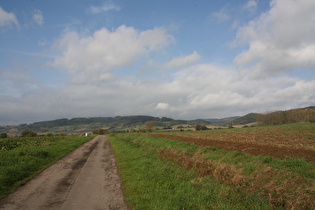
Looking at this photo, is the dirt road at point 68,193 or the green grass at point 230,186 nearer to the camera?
the green grass at point 230,186

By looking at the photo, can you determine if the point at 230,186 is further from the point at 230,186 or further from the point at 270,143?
the point at 270,143

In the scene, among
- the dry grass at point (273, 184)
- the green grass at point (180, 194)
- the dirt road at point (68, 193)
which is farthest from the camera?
the dirt road at point (68, 193)

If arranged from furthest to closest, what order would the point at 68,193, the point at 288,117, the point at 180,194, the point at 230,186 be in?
the point at 288,117 → the point at 230,186 → the point at 68,193 → the point at 180,194

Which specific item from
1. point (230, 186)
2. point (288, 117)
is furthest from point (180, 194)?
point (288, 117)

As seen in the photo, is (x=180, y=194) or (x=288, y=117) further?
(x=288, y=117)

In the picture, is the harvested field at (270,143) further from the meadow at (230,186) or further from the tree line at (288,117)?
the tree line at (288,117)

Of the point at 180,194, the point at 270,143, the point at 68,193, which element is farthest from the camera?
the point at 270,143

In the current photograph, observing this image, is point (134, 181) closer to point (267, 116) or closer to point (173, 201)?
point (173, 201)

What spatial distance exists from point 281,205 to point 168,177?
526 centimetres

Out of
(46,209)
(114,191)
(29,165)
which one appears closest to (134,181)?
(114,191)

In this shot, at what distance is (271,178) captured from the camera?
8141 mm

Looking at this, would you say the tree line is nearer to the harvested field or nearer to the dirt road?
the harvested field

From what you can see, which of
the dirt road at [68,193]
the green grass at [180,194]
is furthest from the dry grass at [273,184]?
the dirt road at [68,193]

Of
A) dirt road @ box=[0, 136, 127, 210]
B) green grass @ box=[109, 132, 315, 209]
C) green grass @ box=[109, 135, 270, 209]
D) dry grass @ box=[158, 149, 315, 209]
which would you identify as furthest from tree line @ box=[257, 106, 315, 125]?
dirt road @ box=[0, 136, 127, 210]
